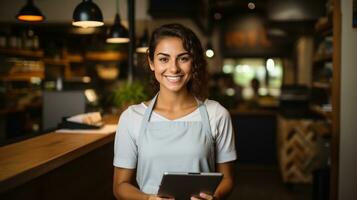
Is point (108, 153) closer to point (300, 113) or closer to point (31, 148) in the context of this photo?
point (31, 148)

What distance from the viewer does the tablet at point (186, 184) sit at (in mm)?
1819

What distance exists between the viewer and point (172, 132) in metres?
2.07

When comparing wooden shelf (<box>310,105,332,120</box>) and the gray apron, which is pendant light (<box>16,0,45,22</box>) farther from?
wooden shelf (<box>310,105,332,120</box>)

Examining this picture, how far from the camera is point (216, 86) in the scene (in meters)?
10.5

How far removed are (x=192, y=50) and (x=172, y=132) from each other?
388 millimetres

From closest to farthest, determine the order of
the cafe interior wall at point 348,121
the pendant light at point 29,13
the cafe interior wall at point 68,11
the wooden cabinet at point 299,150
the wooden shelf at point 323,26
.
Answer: the cafe interior wall at point 348,121
the pendant light at point 29,13
the cafe interior wall at point 68,11
the wooden shelf at point 323,26
the wooden cabinet at point 299,150

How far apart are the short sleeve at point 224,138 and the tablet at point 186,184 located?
238mm

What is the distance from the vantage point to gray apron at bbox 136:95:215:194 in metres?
2.03

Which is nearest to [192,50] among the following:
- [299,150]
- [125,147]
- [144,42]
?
[125,147]

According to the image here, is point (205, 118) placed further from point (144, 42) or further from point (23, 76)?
point (23, 76)

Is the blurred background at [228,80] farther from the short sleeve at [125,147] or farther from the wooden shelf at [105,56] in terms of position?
the short sleeve at [125,147]

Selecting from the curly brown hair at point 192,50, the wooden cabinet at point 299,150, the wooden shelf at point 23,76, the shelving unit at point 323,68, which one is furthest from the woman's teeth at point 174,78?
the wooden shelf at point 23,76

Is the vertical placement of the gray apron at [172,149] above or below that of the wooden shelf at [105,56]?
below

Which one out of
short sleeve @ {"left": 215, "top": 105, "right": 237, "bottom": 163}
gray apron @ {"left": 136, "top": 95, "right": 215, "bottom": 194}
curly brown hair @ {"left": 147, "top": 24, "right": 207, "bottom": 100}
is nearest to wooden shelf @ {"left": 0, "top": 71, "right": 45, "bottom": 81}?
curly brown hair @ {"left": 147, "top": 24, "right": 207, "bottom": 100}
